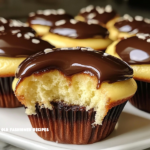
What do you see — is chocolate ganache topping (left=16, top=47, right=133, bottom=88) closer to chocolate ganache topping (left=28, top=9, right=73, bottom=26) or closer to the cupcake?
the cupcake

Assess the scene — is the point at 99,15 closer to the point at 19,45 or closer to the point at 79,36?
the point at 79,36

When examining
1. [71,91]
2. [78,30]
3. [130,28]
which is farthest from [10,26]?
[71,91]

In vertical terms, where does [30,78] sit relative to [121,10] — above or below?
above

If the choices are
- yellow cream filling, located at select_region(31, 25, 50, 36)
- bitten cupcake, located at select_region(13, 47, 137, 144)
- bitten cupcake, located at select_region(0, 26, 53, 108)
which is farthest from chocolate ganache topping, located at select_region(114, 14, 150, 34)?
bitten cupcake, located at select_region(13, 47, 137, 144)

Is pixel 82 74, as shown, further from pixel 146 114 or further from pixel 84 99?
pixel 146 114

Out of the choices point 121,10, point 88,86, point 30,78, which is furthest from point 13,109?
point 121,10

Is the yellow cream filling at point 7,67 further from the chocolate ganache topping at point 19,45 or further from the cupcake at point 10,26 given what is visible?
the cupcake at point 10,26

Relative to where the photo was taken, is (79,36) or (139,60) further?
(79,36)
